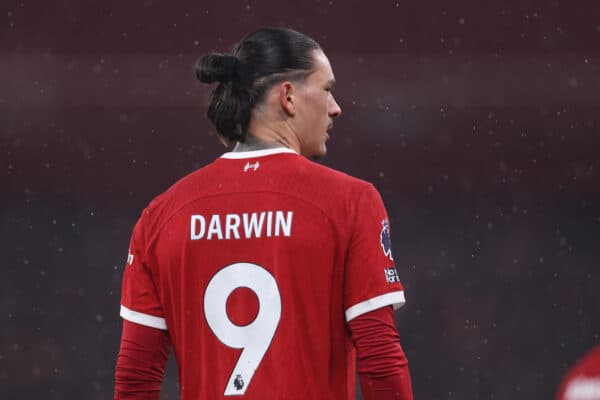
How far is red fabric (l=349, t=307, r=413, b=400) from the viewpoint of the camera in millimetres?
1371

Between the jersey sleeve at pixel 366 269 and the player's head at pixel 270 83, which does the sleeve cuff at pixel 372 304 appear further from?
the player's head at pixel 270 83

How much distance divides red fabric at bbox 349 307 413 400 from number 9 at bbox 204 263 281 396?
0.41 ft

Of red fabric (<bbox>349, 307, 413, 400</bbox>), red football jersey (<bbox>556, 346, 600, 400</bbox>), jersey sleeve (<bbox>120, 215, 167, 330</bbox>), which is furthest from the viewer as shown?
red football jersey (<bbox>556, 346, 600, 400</bbox>)

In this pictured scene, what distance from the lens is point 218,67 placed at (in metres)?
1.46

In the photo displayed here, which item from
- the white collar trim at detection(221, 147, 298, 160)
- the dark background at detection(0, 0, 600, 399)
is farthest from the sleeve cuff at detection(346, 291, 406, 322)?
the dark background at detection(0, 0, 600, 399)

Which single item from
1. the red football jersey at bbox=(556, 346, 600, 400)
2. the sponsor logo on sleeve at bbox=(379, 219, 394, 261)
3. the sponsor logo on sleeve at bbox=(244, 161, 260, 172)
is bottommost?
the red football jersey at bbox=(556, 346, 600, 400)

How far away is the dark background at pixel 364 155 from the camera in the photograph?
5934 millimetres

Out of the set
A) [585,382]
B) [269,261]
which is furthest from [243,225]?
[585,382]

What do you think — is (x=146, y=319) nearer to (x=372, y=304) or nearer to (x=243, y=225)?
(x=243, y=225)

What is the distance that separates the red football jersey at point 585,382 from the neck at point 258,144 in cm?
108

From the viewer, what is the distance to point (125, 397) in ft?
4.93

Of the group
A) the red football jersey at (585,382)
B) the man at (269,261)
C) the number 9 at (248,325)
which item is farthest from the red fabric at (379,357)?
the red football jersey at (585,382)

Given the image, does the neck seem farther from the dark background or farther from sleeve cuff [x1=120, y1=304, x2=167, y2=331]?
the dark background

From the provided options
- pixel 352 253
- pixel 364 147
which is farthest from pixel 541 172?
pixel 352 253
